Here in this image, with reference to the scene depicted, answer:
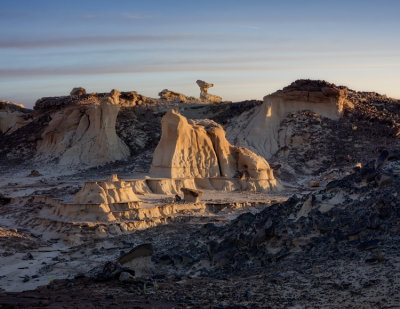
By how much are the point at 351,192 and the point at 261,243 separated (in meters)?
2.85

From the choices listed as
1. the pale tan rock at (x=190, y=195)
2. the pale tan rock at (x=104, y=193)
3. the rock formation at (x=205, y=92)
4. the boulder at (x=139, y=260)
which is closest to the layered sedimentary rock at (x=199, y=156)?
the pale tan rock at (x=190, y=195)

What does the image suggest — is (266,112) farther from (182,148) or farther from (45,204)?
(45,204)

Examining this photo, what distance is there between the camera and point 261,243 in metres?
17.8

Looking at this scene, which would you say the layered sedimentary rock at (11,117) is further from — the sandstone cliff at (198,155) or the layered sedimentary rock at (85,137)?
the sandstone cliff at (198,155)

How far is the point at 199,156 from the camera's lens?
1384 inches

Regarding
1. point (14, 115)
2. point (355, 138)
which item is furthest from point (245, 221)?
point (14, 115)

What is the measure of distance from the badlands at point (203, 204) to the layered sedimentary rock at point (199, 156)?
77 mm

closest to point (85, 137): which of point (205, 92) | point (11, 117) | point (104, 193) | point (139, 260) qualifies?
point (11, 117)

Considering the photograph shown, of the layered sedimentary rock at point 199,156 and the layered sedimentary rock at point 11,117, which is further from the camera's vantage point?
the layered sedimentary rock at point 11,117

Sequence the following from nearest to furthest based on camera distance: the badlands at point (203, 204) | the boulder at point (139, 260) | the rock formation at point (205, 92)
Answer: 1. the badlands at point (203, 204)
2. the boulder at point (139, 260)
3. the rock formation at point (205, 92)

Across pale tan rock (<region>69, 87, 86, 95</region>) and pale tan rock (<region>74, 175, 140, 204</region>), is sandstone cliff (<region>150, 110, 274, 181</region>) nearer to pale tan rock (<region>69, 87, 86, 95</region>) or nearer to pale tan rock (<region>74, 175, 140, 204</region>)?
pale tan rock (<region>74, 175, 140, 204</region>)

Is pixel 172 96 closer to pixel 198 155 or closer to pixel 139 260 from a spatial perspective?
pixel 198 155

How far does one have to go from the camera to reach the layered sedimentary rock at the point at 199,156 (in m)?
34.1

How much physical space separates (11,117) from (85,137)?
15.8 m
